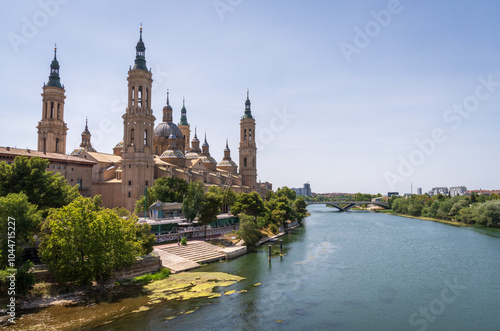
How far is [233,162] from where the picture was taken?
358 ft

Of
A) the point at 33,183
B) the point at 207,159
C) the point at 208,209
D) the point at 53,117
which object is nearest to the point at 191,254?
the point at 208,209

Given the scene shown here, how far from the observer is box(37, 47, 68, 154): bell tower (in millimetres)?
74875

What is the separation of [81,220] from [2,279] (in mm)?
6345

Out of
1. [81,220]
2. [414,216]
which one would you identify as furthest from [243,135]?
[81,220]

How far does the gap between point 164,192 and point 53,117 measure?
38.1 meters

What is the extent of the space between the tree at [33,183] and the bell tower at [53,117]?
43.2 metres

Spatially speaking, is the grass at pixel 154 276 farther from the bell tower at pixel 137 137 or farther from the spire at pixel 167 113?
the spire at pixel 167 113

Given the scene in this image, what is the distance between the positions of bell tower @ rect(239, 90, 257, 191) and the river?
53675mm

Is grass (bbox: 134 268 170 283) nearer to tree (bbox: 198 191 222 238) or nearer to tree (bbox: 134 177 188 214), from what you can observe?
tree (bbox: 198 191 222 238)

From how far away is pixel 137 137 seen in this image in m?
63.0

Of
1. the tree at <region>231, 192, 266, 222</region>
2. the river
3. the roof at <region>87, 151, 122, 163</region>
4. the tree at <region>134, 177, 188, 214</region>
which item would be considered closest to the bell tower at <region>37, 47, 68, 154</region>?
the roof at <region>87, 151, 122, 163</region>

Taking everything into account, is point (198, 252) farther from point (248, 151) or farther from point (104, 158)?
point (248, 151)

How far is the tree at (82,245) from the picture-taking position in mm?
26656

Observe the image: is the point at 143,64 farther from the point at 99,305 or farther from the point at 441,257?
the point at 441,257
